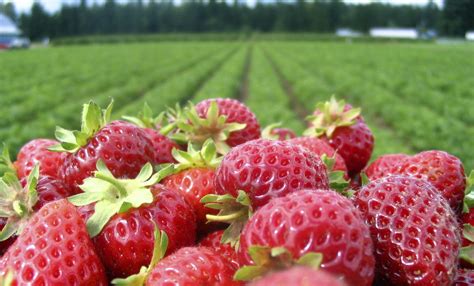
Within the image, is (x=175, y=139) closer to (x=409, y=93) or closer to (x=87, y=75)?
(x=409, y=93)

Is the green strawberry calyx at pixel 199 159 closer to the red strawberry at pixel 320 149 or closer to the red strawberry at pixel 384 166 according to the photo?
the red strawberry at pixel 320 149

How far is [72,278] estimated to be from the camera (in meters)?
1.03

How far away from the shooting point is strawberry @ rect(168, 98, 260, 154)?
168 centimetres

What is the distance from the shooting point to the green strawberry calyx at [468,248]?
1.23 metres

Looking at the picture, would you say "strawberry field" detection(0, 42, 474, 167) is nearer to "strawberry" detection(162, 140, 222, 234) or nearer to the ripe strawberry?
"strawberry" detection(162, 140, 222, 234)

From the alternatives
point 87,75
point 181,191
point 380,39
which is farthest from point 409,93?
point 380,39

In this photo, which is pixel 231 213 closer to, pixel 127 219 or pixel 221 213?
pixel 221 213

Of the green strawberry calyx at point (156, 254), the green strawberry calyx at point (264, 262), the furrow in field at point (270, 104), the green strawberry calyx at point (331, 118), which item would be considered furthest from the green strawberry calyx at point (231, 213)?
the furrow in field at point (270, 104)

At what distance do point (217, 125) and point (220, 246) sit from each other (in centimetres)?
61

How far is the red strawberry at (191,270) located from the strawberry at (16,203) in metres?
0.38

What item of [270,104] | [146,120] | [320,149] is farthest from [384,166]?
[270,104]

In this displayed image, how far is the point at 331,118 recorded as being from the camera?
6.49 ft

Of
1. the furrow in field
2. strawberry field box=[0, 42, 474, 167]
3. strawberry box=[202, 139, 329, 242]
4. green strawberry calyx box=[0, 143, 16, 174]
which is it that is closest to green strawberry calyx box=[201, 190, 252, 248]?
strawberry box=[202, 139, 329, 242]

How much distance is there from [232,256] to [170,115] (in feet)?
2.85
